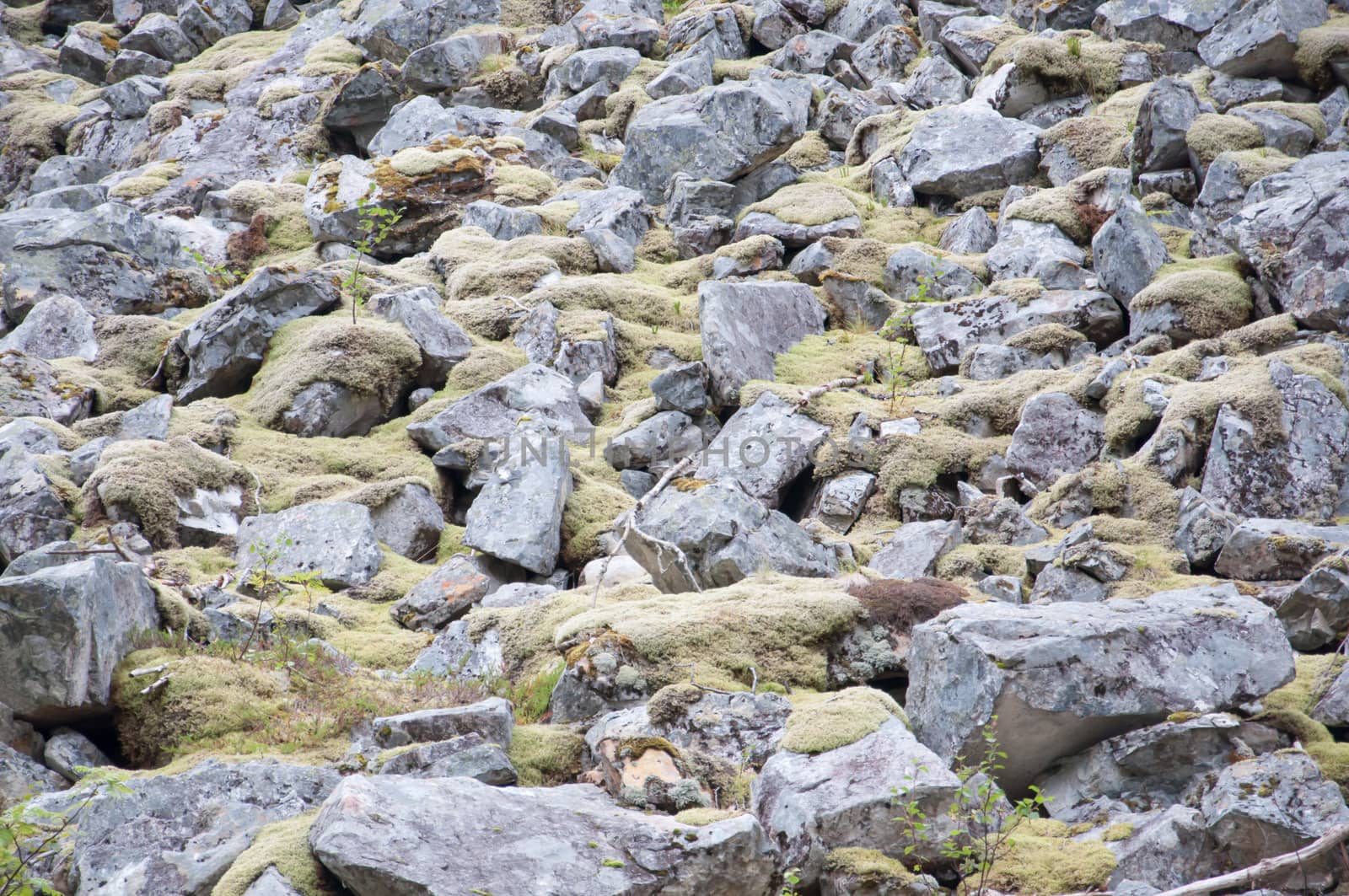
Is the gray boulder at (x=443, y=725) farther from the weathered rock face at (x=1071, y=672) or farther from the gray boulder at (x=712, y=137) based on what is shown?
the gray boulder at (x=712, y=137)

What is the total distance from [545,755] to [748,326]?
8.05m

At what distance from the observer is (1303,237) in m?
11.9

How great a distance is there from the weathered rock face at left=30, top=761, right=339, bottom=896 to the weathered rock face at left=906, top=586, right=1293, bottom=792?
12.2 feet

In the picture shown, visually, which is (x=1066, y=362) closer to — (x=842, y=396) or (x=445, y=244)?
(x=842, y=396)

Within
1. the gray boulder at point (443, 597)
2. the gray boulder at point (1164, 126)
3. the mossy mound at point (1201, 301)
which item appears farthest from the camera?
the gray boulder at point (1164, 126)

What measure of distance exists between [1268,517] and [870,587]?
3903 millimetres

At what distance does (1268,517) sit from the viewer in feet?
30.7

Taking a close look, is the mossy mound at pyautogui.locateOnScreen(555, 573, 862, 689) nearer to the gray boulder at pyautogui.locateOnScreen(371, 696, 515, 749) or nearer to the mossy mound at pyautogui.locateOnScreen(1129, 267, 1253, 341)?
the gray boulder at pyautogui.locateOnScreen(371, 696, 515, 749)

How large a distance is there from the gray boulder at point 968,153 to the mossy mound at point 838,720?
12126 millimetres

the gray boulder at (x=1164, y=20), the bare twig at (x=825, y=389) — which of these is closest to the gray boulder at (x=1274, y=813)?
the bare twig at (x=825, y=389)

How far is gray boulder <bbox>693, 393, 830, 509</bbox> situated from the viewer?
38.1 ft

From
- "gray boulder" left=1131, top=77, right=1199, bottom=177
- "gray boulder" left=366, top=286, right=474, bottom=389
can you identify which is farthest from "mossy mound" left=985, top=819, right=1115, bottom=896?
"gray boulder" left=1131, top=77, right=1199, bottom=177

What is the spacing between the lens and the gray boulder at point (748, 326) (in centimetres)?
1316

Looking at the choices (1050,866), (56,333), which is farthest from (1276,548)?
(56,333)
